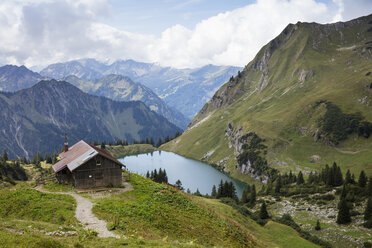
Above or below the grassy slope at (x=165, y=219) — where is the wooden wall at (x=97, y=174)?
above

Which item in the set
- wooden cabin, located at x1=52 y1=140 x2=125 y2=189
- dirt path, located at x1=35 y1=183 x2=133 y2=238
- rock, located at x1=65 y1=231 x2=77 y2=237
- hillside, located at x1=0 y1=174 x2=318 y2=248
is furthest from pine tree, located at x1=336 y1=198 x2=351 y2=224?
rock, located at x1=65 y1=231 x2=77 y2=237

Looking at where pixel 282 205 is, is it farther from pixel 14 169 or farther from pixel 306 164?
pixel 14 169

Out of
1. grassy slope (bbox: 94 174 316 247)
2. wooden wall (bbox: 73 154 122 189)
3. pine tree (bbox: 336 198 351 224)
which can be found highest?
wooden wall (bbox: 73 154 122 189)

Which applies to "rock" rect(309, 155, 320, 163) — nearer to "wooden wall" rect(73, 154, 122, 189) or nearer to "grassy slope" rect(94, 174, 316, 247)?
"grassy slope" rect(94, 174, 316, 247)

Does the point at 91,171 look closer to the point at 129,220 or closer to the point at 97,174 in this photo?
the point at 97,174

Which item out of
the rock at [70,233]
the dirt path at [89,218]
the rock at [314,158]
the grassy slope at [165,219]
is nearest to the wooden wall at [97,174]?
the dirt path at [89,218]

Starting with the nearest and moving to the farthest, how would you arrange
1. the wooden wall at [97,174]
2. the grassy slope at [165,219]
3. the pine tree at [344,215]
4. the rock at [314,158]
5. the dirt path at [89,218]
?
the dirt path at [89,218], the grassy slope at [165,219], the wooden wall at [97,174], the pine tree at [344,215], the rock at [314,158]

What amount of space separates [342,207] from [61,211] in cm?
6555

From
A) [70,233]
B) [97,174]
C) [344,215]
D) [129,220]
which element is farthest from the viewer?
[344,215]

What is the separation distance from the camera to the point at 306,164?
158m

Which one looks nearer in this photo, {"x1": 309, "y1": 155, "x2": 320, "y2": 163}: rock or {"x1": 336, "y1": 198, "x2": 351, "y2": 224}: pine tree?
{"x1": 336, "y1": 198, "x2": 351, "y2": 224}: pine tree

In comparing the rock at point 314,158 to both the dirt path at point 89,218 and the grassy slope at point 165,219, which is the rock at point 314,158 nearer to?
the grassy slope at point 165,219

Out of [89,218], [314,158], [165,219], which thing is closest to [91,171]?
[89,218]

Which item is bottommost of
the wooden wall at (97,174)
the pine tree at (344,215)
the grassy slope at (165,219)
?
the pine tree at (344,215)
